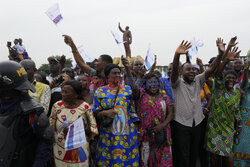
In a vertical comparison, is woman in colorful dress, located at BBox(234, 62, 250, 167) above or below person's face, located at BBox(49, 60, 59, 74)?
below

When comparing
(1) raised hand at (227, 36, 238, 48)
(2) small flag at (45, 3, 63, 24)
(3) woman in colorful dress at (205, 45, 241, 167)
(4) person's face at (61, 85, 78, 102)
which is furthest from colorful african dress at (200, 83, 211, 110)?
→ (2) small flag at (45, 3, 63, 24)

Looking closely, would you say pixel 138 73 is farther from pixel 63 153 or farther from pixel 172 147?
pixel 63 153

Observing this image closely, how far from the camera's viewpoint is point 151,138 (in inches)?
138

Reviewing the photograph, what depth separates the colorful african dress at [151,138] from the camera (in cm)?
350

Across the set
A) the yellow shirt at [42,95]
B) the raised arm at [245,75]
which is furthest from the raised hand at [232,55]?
the yellow shirt at [42,95]

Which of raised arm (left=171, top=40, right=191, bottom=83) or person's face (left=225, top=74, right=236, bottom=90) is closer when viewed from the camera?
raised arm (left=171, top=40, right=191, bottom=83)

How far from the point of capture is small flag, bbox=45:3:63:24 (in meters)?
3.56

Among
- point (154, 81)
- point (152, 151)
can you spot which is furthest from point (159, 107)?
point (152, 151)

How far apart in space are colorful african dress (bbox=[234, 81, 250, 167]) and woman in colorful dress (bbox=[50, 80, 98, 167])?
3.05 m

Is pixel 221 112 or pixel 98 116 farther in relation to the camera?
pixel 221 112

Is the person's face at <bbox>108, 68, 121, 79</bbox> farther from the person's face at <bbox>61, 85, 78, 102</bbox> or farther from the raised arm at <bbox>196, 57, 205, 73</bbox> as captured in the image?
the raised arm at <bbox>196, 57, 205, 73</bbox>

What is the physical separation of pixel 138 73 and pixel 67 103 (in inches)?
66.0

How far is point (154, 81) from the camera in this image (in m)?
3.67

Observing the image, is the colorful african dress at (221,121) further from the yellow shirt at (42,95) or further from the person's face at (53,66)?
the person's face at (53,66)
